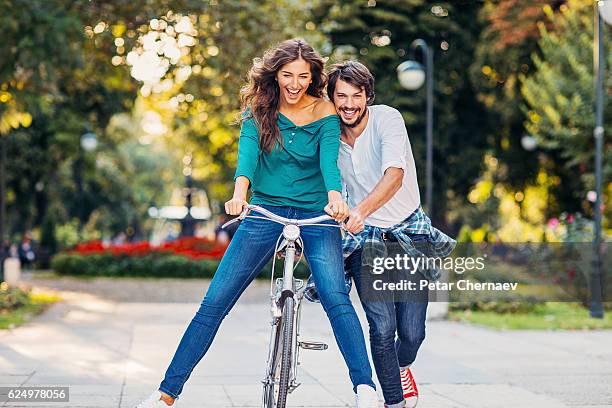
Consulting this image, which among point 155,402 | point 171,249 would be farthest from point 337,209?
point 171,249

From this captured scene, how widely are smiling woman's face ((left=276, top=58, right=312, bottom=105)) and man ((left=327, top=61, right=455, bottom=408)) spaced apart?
31 centimetres

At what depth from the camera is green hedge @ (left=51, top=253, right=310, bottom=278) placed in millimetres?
26562

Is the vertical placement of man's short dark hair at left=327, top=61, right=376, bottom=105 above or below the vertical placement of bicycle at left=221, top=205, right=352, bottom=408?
above

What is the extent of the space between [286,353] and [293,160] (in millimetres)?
901

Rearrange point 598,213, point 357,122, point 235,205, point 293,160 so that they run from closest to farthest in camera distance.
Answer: point 235,205, point 293,160, point 357,122, point 598,213

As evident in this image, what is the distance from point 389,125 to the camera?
17.3 ft

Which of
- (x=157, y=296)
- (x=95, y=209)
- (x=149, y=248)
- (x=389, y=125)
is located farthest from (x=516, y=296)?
(x=95, y=209)

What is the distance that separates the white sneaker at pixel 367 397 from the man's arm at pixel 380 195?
712 millimetres

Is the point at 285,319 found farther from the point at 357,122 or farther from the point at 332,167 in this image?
the point at 357,122

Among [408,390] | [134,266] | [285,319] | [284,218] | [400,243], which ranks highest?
[284,218]

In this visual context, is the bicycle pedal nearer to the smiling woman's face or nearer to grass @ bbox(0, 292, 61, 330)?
the smiling woman's face

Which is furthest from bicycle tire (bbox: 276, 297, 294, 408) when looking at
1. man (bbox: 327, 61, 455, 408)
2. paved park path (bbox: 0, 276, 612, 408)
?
paved park path (bbox: 0, 276, 612, 408)

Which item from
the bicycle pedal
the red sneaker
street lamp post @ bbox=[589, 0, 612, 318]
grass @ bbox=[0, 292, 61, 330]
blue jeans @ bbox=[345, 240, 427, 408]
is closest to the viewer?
the bicycle pedal

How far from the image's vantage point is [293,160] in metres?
4.93
